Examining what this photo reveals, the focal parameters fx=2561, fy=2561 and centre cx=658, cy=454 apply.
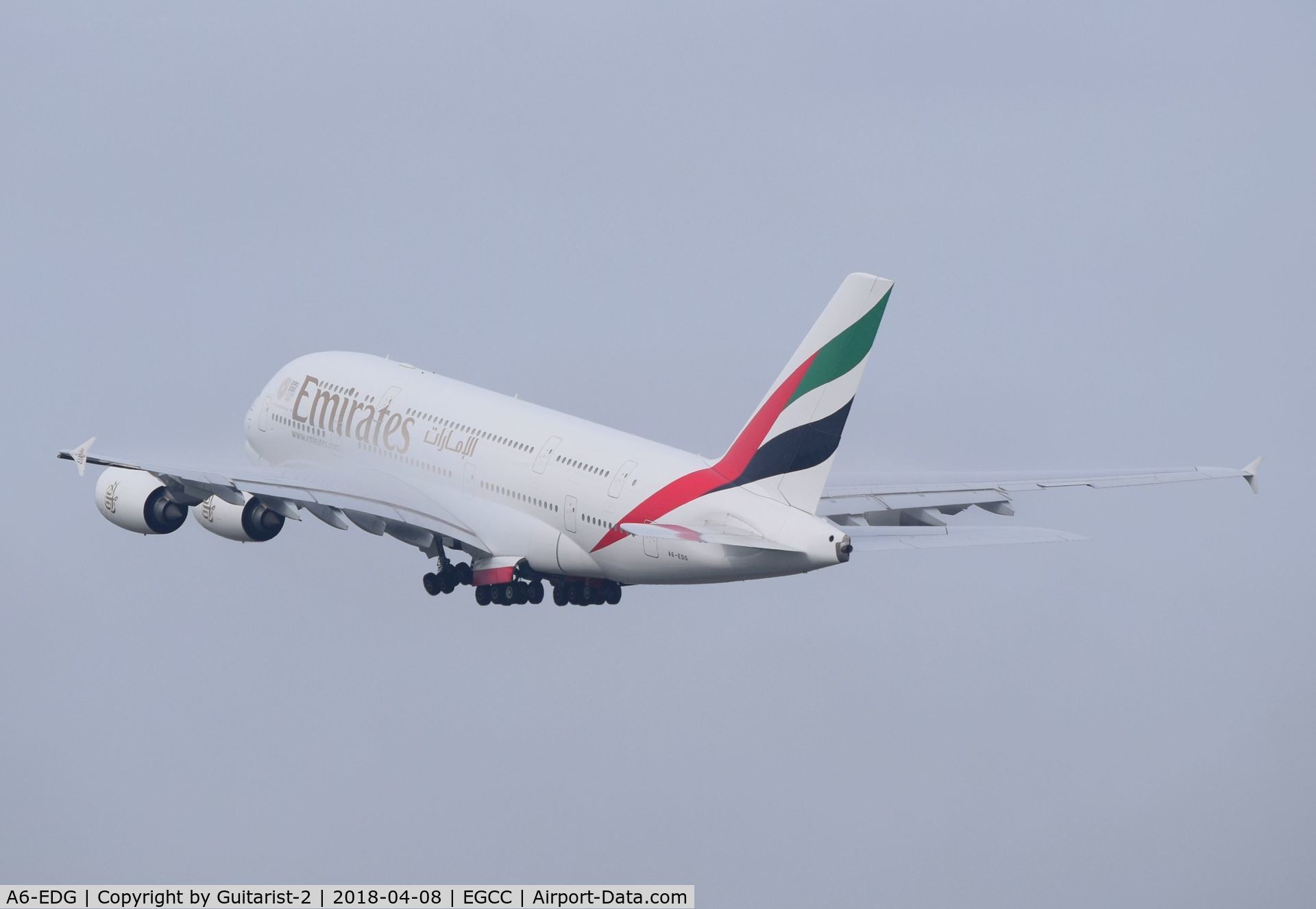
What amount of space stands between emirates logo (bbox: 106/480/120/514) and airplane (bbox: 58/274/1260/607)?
61mm

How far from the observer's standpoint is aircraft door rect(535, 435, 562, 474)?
221 ft

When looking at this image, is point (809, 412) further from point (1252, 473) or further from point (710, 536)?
point (1252, 473)

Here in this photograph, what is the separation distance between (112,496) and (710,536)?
2003 cm

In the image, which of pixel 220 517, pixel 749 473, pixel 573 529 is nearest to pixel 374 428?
pixel 220 517

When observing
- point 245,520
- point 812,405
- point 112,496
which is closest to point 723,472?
point 812,405

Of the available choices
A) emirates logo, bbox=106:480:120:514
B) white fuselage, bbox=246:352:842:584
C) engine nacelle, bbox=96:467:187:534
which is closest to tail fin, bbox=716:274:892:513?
white fuselage, bbox=246:352:842:584

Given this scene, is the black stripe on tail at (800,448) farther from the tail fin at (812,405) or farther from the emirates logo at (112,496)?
the emirates logo at (112,496)

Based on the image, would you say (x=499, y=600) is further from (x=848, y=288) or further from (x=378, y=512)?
(x=848, y=288)

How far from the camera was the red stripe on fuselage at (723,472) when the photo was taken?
61000mm

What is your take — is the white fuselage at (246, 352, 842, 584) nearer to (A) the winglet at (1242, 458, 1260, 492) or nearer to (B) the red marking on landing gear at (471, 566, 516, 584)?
(B) the red marking on landing gear at (471, 566, 516, 584)

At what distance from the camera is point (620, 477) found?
64.7m

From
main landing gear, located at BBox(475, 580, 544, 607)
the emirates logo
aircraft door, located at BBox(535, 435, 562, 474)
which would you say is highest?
the emirates logo

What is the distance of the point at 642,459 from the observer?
212 feet

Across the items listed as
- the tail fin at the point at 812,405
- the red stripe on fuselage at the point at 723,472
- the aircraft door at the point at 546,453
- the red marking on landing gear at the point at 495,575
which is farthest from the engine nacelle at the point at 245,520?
the tail fin at the point at 812,405
